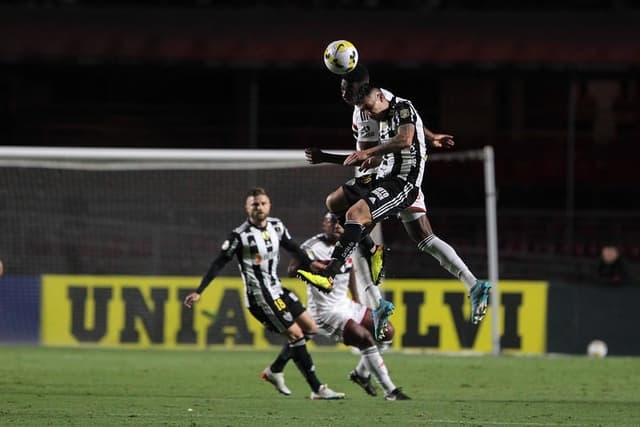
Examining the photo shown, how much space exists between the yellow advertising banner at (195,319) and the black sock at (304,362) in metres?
6.37

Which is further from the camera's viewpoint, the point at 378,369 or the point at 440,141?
the point at 378,369

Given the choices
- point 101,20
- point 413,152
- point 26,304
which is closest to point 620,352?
point 26,304

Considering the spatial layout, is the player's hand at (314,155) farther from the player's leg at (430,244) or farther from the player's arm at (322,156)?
the player's leg at (430,244)

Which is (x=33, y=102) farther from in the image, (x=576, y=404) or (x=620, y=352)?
(x=576, y=404)

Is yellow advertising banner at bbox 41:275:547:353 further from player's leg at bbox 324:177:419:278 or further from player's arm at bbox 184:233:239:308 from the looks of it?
player's leg at bbox 324:177:419:278

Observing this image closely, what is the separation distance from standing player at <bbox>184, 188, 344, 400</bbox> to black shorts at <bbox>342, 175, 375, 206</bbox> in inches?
116

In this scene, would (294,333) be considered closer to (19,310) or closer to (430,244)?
(430,244)

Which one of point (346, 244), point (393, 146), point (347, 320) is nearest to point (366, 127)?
point (393, 146)

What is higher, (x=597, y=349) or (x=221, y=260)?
(x=221, y=260)

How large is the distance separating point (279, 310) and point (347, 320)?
0.77 metres

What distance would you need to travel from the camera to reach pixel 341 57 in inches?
399

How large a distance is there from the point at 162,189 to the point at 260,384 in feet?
20.3

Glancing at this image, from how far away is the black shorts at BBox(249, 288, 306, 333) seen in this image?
Answer: 46.0 feet

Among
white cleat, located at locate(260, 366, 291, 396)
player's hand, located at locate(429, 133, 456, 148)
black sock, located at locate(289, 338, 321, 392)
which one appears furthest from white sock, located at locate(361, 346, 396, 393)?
player's hand, located at locate(429, 133, 456, 148)
